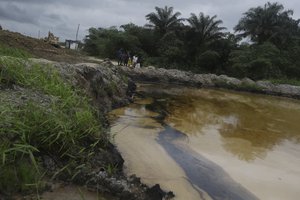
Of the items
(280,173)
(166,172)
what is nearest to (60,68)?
(166,172)

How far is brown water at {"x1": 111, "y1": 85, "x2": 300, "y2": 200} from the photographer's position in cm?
682

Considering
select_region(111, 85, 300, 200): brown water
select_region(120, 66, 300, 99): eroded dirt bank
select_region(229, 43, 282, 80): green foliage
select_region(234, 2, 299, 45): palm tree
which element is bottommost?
select_region(111, 85, 300, 200): brown water

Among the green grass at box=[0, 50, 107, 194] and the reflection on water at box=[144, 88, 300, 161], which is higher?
the green grass at box=[0, 50, 107, 194]

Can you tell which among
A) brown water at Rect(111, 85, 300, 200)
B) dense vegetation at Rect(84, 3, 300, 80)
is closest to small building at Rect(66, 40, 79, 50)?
dense vegetation at Rect(84, 3, 300, 80)

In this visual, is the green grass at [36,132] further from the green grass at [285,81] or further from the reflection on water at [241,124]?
the green grass at [285,81]

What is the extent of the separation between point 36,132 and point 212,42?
1321 inches

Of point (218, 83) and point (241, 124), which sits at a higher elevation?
point (218, 83)

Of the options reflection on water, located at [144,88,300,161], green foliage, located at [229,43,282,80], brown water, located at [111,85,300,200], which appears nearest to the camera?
brown water, located at [111,85,300,200]

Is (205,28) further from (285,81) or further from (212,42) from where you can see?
(285,81)

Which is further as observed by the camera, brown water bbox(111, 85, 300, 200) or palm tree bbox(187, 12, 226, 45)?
palm tree bbox(187, 12, 226, 45)

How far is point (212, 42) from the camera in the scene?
3716 cm

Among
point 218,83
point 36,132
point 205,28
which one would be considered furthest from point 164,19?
point 36,132

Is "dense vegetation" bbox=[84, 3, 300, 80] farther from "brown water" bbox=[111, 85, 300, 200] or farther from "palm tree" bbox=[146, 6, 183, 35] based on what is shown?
"brown water" bbox=[111, 85, 300, 200]

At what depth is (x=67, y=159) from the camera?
522 centimetres
